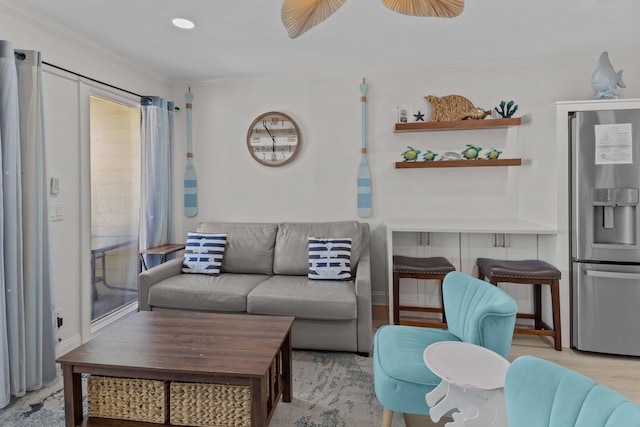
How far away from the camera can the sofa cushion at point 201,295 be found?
9.39 feet

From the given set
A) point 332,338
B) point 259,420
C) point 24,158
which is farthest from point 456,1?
point 24,158

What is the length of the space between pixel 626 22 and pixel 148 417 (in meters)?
3.80

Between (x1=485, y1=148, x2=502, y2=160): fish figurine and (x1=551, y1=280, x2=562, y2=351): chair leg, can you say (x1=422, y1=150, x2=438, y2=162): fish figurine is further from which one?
(x1=551, y1=280, x2=562, y2=351): chair leg

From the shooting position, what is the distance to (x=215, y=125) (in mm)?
3914

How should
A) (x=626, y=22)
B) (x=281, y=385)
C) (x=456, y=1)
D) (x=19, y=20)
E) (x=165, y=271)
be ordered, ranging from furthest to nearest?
(x=165, y=271) < (x=626, y=22) < (x=19, y=20) < (x=281, y=385) < (x=456, y=1)

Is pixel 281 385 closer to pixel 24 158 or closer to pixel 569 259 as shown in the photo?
pixel 24 158

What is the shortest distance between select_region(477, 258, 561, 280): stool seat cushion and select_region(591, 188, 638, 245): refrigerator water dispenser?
0.37 m

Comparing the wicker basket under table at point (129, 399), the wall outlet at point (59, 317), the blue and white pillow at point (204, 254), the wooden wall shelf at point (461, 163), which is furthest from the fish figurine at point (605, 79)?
the wall outlet at point (59, 317)

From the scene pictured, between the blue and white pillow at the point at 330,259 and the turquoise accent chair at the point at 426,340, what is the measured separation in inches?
42.5

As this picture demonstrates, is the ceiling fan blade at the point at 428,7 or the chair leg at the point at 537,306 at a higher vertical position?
the ceiling fan blade at the point at 428,7

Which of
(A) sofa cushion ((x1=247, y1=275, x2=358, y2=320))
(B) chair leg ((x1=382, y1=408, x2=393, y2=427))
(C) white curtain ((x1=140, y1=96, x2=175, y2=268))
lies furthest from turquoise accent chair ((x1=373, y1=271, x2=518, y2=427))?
(C) white curtain ((x1=140, y1=96, x2=175, y2=268))

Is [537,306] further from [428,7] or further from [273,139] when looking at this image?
[273,139]

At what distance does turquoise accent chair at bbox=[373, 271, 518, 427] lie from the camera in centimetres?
163

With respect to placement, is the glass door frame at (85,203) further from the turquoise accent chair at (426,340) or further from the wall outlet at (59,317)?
the turquoise accent chair at (426,340)
